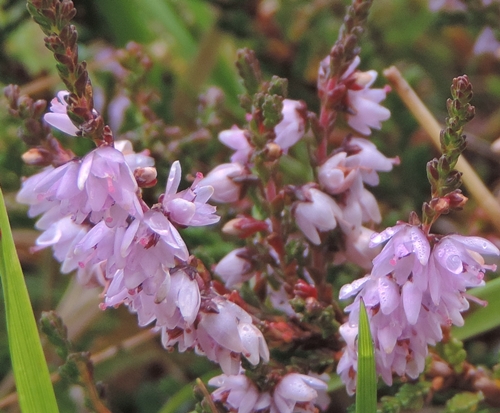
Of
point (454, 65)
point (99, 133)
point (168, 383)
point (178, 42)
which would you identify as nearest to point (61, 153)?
point (99, 133)

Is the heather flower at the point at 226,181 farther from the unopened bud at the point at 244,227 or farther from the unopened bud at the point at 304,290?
the unopened bud at the point at 304,290

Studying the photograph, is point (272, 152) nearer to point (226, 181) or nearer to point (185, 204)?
point (226, 181)

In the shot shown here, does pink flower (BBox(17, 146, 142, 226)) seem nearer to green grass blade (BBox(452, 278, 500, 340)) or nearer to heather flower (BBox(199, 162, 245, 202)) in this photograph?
heather flower (BBox(199, 162, 245, 202))

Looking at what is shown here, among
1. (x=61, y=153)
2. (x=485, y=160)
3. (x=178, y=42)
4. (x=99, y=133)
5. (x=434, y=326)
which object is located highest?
(x=99, y=133)

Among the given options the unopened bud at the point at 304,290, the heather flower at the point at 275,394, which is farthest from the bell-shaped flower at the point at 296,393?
the unopened bud at the point at 304,290

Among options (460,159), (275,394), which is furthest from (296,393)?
(460,159)

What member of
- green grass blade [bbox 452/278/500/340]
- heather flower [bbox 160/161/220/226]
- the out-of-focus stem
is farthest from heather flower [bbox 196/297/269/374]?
the out-of-focus stem

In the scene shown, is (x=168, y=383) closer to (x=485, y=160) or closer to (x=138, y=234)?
(x=138, y=234)
